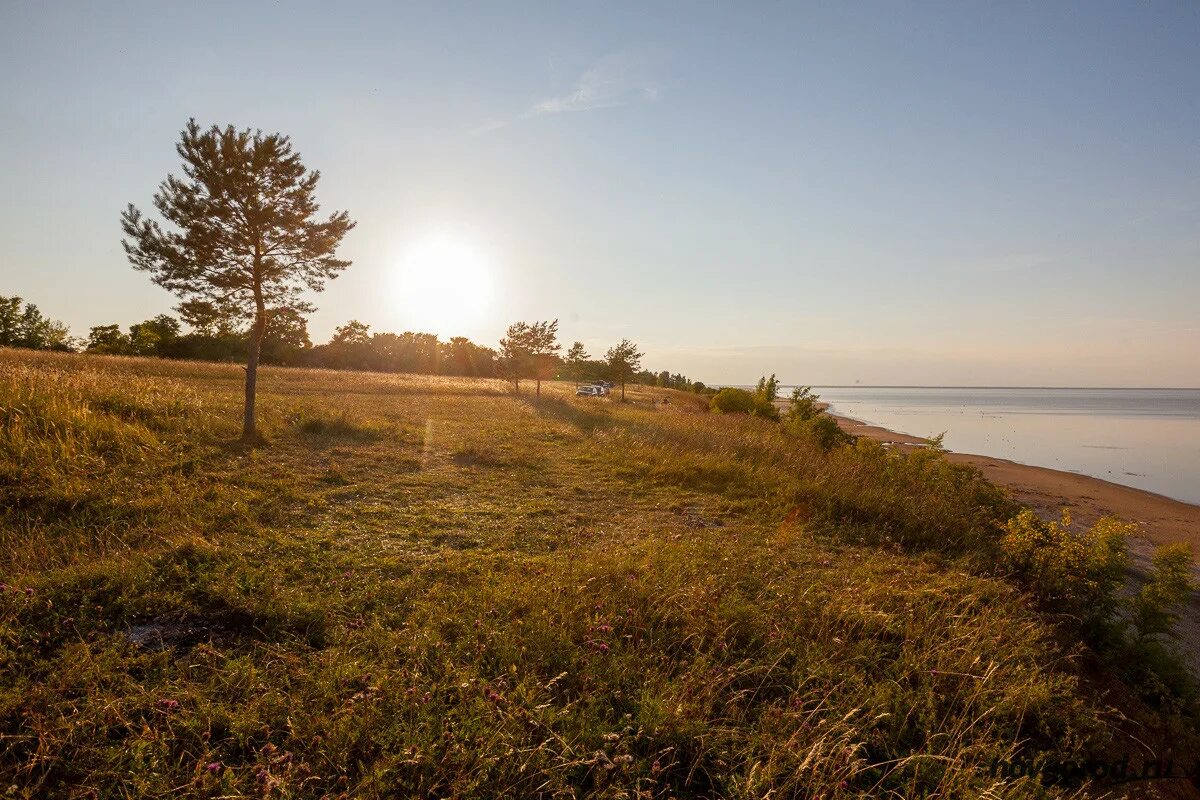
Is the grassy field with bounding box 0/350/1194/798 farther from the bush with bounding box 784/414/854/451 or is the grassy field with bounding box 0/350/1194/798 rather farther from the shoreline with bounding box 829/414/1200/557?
the shoreline with bounding box 829/414/1200/557

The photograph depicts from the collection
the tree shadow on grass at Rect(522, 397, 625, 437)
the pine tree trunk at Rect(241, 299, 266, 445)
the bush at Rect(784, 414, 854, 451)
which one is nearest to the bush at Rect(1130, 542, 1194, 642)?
the bush at Rect(784, 414, 854, 451)

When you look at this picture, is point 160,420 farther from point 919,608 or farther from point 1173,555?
point 1173,555

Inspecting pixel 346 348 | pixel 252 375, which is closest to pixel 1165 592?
pixel 252 375

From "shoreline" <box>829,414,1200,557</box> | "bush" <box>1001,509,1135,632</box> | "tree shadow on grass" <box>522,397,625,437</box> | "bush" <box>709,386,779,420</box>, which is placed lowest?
"shoreline" <box>829,414,1200,557</box>

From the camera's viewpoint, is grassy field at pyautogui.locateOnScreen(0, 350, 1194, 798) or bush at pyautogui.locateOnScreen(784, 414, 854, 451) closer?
grassy field at pyautogui.locateOnScreen(0, 350, 1194, 798)

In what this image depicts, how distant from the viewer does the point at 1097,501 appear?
2178 cm

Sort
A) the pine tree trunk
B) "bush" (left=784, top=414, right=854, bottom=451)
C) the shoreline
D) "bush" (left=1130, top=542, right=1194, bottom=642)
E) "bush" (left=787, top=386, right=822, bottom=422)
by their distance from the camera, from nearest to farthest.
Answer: "bush" (left=1130, top=542, right=1194, bottom=642) < the pine tree trunk < the shoreline < "bush" (left=784, top=414, right=854, bottom=451) < "bush" (left=787, top=386, right=822, bottom=422)

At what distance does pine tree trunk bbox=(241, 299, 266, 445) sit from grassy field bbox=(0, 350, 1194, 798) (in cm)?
311

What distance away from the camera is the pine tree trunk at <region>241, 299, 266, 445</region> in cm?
1334

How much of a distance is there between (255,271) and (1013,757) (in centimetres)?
1856

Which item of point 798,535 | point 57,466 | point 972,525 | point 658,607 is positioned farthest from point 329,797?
point 972,525

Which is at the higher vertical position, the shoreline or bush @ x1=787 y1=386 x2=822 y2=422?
bush @ x1=787 y1=386 x2=822 y2=422

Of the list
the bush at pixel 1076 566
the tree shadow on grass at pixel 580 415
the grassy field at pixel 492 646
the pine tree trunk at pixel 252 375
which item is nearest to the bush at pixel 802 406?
the tree shadow on grass at pixel 580 415

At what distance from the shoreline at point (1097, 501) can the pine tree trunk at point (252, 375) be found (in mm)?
22608
